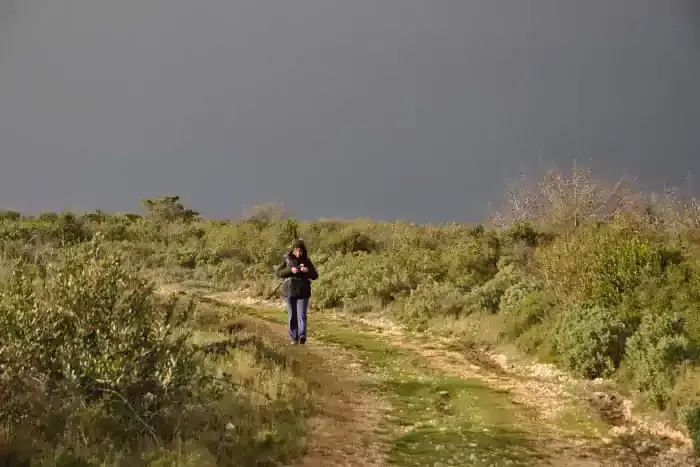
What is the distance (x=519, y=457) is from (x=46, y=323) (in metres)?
5.46

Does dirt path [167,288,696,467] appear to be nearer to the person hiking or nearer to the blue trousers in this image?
the blue trousers

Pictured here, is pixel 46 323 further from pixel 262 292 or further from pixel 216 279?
pixel 216 279

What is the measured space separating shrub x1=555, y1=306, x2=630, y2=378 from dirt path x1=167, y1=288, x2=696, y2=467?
39cm

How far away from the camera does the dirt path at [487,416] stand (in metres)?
7.83

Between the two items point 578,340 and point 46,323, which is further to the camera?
point 578,340

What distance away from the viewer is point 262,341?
39.8ft

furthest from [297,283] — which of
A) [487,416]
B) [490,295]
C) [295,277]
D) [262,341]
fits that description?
[490,295]

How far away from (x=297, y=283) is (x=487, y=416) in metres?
5.03

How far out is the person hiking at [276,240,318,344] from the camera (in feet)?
43.1

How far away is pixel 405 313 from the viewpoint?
18656mm

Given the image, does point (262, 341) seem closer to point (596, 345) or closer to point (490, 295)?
point (596, 345)

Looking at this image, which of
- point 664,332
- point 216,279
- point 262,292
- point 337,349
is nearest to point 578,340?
point 664,332

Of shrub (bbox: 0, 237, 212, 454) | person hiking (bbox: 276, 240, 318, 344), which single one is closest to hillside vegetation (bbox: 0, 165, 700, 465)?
shrub (bbox: 0, 237, 212, 454)

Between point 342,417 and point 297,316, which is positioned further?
point 297,316
